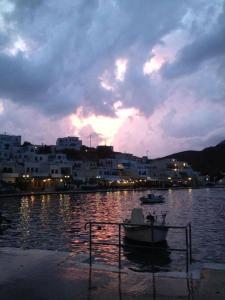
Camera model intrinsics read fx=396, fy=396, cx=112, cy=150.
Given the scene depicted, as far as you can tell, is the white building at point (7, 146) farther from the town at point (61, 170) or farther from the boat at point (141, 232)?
the boat at point (141, 232)

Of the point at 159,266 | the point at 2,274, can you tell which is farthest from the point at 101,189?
the point at 2,274

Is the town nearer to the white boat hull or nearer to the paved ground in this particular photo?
the white boat hull

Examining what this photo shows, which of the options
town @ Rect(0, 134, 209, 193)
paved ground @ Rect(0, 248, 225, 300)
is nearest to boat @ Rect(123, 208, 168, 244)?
paved ground @ Rect(0, 248, 225, 300)

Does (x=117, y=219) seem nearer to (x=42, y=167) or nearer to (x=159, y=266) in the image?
(x=159, y=266)

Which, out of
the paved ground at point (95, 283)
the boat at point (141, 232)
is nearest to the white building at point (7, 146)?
the boat at point (141, 232)

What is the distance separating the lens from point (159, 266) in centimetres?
1933

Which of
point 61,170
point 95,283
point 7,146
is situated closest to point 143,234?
point 95,283

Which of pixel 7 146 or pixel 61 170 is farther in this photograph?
pixel 61 170

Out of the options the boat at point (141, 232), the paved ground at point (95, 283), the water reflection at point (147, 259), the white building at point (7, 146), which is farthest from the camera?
the white building at point (7, 146)

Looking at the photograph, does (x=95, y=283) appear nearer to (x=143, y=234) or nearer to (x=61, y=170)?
(x=143, y=234)

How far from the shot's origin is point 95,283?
914 cm

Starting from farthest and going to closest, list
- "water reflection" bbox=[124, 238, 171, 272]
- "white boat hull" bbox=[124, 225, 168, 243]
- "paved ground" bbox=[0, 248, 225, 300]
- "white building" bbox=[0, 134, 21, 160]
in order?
"white building" bbox=[0, 134, 21, 160] → "white boat hull" bbox=[124, 225, 168, 243] → "water reflection" bbox=[124, 238, 171, 272] → "paved ground" bbox=[0, 248, 225, 300]

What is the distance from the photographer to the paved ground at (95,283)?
8180 mm

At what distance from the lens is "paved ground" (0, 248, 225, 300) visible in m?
8.18
